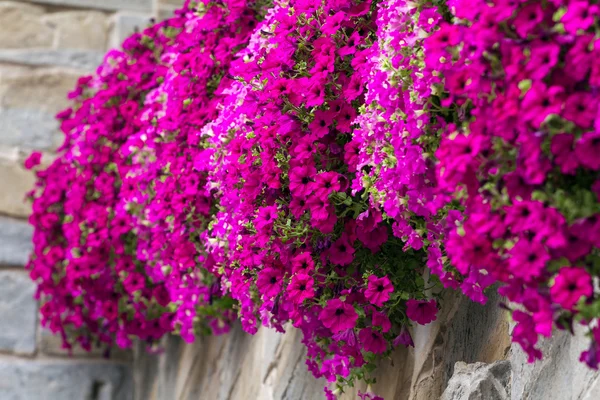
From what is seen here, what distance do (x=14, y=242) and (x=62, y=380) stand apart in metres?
0.76

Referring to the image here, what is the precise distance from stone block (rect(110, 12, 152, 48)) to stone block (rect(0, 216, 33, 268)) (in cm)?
109

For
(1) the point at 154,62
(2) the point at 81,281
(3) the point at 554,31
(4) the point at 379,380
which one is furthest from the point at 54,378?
(3) the point at 554,31

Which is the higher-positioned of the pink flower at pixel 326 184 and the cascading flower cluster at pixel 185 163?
the pink flower at pixel 326 184

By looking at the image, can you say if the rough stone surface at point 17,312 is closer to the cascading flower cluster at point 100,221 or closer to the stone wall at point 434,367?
the cascading flower cluster at point 100,221

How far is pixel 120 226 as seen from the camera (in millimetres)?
3594

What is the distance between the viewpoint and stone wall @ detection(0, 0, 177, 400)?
4.45 meters

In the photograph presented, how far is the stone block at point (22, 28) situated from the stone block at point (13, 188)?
63 centimetres

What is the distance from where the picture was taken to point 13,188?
4.54 meters

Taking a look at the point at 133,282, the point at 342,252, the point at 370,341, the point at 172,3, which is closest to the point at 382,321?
the point at 370,341

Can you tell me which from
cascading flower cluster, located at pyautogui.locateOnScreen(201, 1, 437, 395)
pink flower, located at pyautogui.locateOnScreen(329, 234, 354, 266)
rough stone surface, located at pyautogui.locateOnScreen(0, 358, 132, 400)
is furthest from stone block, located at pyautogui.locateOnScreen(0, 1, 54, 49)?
pink flower, located at pyautogui.locateOnScreen(329, 234, 354, 266)

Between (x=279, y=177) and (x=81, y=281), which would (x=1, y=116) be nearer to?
(x=81, y=281)

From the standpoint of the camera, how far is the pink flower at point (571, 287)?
154 centimetres

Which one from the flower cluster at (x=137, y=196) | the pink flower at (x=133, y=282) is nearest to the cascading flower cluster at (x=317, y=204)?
the flower cluster at (x=137, y=196)

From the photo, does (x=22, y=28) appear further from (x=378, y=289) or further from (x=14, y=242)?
(x=378, y=289)
